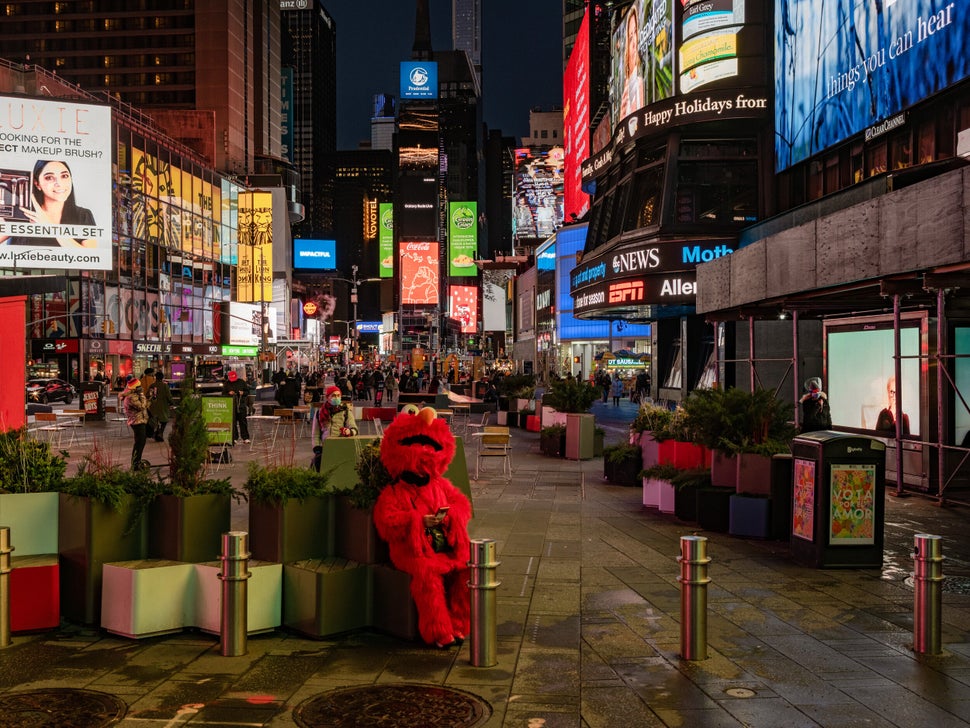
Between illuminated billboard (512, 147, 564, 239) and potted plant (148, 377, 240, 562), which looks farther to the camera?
illuminated billboard (512, 147, 564, 239)

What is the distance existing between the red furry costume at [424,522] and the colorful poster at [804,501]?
13.8 feet

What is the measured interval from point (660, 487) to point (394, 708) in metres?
8.43

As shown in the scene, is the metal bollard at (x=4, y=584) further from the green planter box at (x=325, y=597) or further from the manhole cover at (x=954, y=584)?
the manhole cover at (x=954, y=584)

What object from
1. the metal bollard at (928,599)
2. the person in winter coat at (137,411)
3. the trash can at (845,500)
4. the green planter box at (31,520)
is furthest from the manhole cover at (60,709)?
the person in winter coat at (137,411)

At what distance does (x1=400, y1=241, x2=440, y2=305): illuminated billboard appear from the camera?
88062 mm

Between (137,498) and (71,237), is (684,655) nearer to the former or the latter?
(137,498)

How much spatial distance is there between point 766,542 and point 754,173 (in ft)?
65.2

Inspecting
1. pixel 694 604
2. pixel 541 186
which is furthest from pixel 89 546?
pixel 541 186

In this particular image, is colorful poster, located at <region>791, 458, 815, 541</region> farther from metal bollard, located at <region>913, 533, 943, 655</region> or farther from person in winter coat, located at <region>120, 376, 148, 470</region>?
person in winter coat, located at <region>120, 376, 148, 470</region>

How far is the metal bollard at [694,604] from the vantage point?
661 centimetres

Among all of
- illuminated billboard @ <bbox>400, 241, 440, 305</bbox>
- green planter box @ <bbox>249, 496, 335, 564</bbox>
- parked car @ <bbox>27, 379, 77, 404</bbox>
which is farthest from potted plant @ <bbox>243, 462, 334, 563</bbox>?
illuminated billboard @ <bbox>400, 241, 440, 305</bbox>

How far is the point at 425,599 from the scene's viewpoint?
6898 mm

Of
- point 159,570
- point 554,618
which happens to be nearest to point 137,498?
point 159,570

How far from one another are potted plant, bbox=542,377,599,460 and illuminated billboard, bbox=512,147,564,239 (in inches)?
4646
